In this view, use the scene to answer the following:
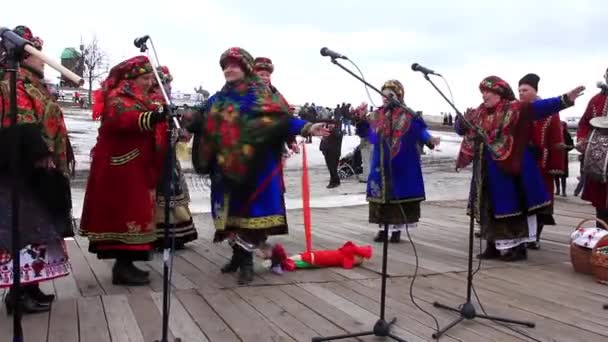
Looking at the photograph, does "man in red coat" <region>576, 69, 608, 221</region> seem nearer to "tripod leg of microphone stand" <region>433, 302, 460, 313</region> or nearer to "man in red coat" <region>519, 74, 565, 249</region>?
"man in red coat" <region>519, 74, 565, 249</region>

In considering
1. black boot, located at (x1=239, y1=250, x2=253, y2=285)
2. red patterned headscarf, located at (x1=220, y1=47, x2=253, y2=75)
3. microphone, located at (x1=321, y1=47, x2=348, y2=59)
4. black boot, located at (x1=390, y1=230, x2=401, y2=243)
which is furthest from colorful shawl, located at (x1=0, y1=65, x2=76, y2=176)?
black boot, located at (x1=390, y1=230, x2=401, y2=243)

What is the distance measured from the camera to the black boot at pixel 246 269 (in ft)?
14.0

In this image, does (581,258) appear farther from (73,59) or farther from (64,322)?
(73,59)

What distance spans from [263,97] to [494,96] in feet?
Answer: 6.70

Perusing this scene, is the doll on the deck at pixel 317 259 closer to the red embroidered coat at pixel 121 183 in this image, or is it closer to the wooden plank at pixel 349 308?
the wooden plank at pixel 349 308

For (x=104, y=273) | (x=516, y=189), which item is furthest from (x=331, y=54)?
(x=516, y=189)

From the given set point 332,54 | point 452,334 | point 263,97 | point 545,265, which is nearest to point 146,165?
point 263,97

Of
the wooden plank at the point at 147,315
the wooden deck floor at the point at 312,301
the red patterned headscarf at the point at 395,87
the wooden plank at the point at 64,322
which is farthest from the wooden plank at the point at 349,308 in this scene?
the red patterned headscarf at the point at 395,87

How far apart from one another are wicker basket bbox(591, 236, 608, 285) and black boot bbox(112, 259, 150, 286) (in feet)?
10.9

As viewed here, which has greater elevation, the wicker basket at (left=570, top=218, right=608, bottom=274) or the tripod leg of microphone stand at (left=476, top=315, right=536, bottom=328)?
the wicker basket at (left=570, top=218, right=608, bottom=274)

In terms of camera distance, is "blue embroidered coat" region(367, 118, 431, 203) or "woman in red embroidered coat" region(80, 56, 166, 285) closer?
"woman in red embroidered coat" region(80, 56, 166, 285)

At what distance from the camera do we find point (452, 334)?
10.6ft

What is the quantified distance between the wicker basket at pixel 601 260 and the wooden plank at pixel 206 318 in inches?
112

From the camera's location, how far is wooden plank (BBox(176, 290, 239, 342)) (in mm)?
3143
